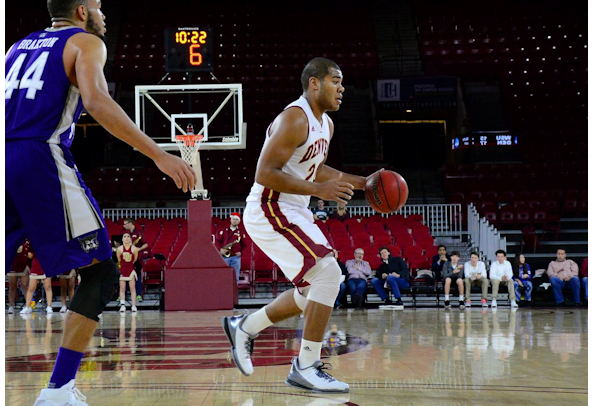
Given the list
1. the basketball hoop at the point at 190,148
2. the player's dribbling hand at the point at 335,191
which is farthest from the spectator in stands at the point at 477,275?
the player's dribbling hand at the point at 335,191

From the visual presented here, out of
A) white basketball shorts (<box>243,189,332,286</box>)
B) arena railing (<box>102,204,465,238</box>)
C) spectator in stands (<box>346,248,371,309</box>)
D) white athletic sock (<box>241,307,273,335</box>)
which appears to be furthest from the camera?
arena railing (<box>102,204,465,238</box>)

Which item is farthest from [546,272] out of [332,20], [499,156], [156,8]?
[156,8]

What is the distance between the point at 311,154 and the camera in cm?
377

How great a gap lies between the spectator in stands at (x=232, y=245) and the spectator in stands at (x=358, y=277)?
181cm

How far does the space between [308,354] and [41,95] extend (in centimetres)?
181

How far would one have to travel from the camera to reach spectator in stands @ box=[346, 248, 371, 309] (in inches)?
427

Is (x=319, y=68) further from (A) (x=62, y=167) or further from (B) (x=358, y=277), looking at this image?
(B) (x=358, y=277)

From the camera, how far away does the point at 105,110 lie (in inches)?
99.3

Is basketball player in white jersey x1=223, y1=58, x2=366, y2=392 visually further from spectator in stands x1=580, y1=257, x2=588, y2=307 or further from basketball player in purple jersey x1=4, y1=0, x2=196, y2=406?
spectator in stands x1=580, y1=257, x2=588, y2=307

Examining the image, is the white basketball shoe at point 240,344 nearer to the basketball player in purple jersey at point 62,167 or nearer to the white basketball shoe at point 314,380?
the white basketball shoe at point 314,380

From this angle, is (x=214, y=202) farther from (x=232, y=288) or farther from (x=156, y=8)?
(x=156, y=8)

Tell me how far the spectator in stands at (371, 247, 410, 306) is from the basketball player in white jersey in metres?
7.06

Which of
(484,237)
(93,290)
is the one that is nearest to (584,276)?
(484,237)

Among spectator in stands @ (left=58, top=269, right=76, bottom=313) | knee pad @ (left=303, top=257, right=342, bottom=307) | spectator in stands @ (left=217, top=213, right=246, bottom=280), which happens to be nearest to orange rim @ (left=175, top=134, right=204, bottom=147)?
spectator in stands @ (left=217, top=213, right=246, bottom=280)
